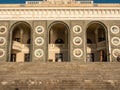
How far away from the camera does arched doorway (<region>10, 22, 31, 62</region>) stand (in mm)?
40625

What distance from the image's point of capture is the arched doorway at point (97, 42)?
39938 mm

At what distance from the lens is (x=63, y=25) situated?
40.2 metres

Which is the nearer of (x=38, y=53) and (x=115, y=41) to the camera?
(x=38, y=53)

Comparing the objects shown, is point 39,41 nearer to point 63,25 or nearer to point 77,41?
point 63,25

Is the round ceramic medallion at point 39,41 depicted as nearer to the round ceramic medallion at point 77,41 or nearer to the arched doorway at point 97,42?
the round ceramic medallion at point 77,41

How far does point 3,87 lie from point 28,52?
21.8 m

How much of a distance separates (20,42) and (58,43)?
6.16 m

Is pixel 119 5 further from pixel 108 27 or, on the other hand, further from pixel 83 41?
pixel 83 41

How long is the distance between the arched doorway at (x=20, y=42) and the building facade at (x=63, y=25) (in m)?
0.16

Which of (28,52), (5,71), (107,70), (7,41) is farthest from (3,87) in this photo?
(28,52)

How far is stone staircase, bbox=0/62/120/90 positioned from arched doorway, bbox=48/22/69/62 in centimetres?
1225

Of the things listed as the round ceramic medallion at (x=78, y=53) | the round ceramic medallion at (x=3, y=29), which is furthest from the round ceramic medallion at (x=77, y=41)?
the round ceramic medallion at (x=3, y=29)

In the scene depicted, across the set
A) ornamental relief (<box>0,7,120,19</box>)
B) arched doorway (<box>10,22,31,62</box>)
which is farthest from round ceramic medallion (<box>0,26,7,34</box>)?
ornamental relief (<box>0,7,120,19</box>)

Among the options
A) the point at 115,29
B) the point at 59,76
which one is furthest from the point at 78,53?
the point at 59,76
